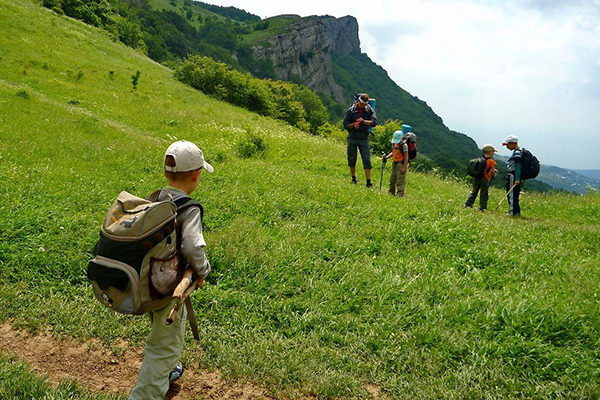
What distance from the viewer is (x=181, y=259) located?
10.6 ft

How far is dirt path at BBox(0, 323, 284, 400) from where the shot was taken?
380 cm

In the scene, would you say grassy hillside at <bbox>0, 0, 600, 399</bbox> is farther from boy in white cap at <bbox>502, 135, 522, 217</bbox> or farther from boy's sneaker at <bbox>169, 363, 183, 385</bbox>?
boy in white cap at <bbox>502, 135, 522, 217</bbox>

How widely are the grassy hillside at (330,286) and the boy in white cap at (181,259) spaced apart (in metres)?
0.88

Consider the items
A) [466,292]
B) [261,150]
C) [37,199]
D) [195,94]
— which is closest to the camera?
[466,292]

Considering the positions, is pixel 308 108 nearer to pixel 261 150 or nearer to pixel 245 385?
pixel 261 150

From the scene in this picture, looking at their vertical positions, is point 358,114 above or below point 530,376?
above

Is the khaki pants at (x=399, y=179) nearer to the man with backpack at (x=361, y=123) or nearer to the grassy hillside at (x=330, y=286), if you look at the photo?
the man with backpack at (x=361, y=123)

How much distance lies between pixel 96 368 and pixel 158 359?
126 centimetres

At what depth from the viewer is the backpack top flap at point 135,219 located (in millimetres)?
2801

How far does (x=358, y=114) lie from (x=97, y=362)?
9924 mm

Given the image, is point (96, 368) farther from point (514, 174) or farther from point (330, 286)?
point (514, 174)

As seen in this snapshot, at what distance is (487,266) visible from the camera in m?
6.35

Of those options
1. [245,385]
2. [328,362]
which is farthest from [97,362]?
[328,362]

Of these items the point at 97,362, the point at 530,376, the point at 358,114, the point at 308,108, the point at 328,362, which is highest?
the point at 308,108
